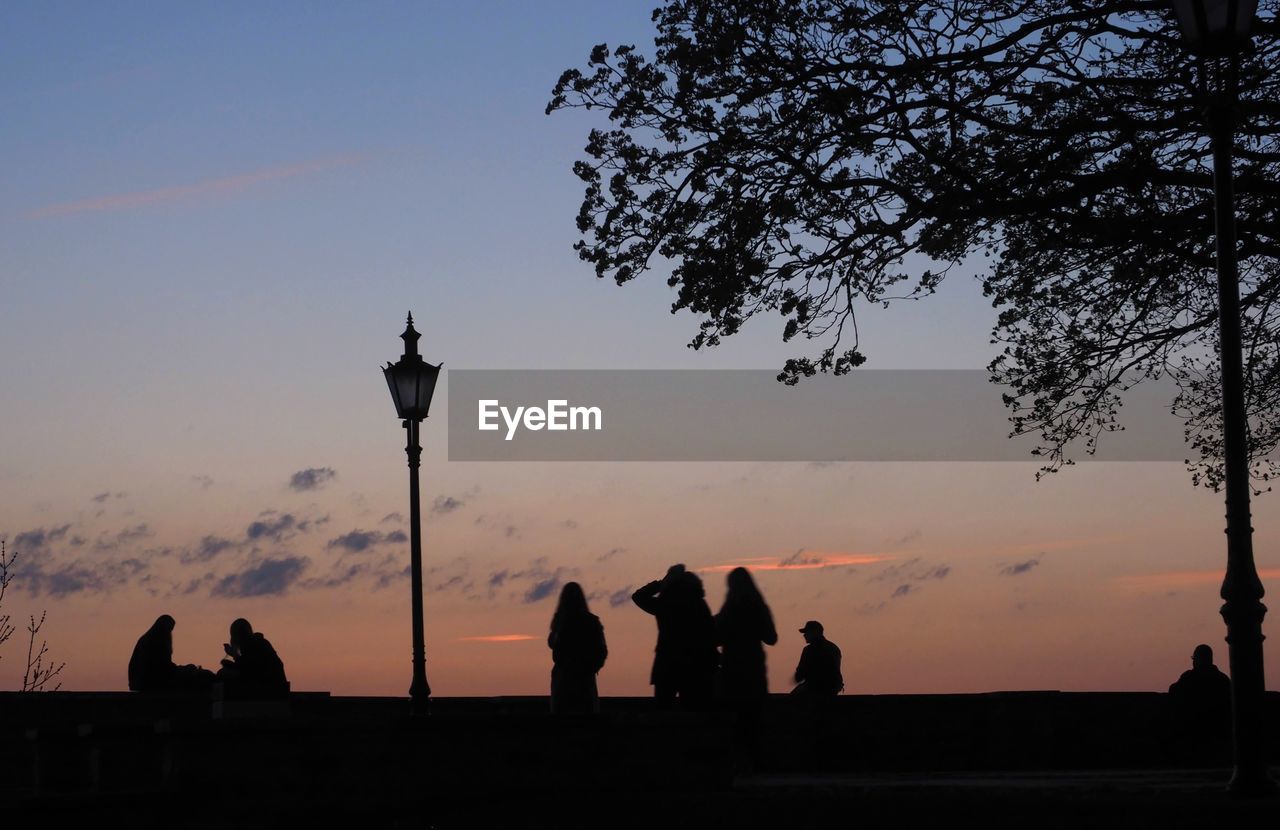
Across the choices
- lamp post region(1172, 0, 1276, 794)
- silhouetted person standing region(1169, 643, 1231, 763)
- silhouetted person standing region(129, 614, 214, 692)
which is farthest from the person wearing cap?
lamp post region(1172, 0, 1276, 794)

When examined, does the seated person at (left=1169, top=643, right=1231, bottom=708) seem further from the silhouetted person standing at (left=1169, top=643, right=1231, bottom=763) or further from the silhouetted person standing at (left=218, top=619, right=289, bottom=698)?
the silhouetted person standing at (left=218, top=619, right=289, bottom=698)

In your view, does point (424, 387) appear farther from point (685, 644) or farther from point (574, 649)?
point (685, 644)

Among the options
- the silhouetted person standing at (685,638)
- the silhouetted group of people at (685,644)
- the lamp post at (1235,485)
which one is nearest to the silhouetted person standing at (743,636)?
the silhouetted group of people at (685,644)

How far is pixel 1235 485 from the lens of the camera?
39.4ft

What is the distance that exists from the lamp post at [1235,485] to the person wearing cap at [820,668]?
9277 millimetres

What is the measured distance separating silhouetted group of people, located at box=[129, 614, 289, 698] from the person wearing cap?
611cm

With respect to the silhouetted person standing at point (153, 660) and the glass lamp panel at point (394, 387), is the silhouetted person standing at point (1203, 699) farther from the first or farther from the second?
the silhouetted person standing at point (153, 660)

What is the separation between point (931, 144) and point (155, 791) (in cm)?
920

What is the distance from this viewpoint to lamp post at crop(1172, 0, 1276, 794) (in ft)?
38.6

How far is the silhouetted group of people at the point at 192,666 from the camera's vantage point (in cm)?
1995

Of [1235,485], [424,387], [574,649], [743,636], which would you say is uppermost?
[424,387]

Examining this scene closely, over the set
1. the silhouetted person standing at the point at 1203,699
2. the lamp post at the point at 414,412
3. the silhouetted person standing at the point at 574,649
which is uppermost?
the lamp post at the point at 414,412

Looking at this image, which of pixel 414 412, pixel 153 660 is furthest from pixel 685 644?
pixel 153 660

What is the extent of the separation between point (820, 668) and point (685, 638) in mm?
3827
